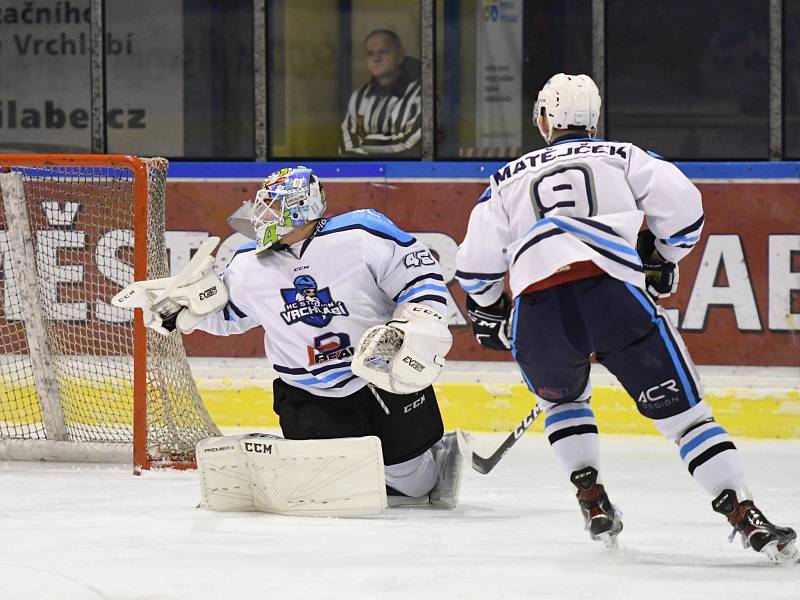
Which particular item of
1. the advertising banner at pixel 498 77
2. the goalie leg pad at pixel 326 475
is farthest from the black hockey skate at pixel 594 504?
the advertising banner at pixel 498 77

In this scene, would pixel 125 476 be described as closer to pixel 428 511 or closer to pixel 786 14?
pixel 428 511

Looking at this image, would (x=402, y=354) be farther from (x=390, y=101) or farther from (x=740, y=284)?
(x=390, y=101)

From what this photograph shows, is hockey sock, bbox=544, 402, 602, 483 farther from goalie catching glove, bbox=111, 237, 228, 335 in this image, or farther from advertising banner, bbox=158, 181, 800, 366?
advertising banner, bbox=158, 181, 800, 366

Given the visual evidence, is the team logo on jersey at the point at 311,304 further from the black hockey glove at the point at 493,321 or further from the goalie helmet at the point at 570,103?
the goalie helmet at the point at 570,103

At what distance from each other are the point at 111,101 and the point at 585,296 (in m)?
4.35

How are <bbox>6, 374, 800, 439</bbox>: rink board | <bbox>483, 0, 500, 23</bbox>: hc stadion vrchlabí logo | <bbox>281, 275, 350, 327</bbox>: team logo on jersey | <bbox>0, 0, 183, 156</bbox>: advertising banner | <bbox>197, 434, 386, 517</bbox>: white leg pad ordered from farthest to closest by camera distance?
<bbox>0, 0, 183, 156</bbox>: advertising banner, <bbox>483, 0, 500, 23</bbox>: hc stadion vrchlabí logo, <bbox>6, 374, 800, 439</bbox>: rink board, <bbox>281, 275, 350, 327</bbox>: team logo on jersey, <bbox>197, 434, 386, 517</bbox>: white leg pad

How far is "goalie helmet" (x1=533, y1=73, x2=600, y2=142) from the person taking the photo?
342 centimetres

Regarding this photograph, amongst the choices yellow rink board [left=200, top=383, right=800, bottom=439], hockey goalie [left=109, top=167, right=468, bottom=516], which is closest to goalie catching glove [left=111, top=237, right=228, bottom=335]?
hockey goalie [left=109, top=167, right=468, bottom=516]

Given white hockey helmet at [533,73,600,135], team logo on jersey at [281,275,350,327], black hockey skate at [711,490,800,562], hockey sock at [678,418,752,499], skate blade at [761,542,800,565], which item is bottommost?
skate blade at [761,542,800,565]

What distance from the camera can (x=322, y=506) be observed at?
395 centimetres

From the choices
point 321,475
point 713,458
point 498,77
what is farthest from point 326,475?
point 498,77

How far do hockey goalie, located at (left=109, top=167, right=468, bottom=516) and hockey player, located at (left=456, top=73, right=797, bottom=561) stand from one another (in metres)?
0.57

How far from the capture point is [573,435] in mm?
3377

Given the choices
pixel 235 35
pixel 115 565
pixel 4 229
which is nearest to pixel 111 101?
pixel 235 35
